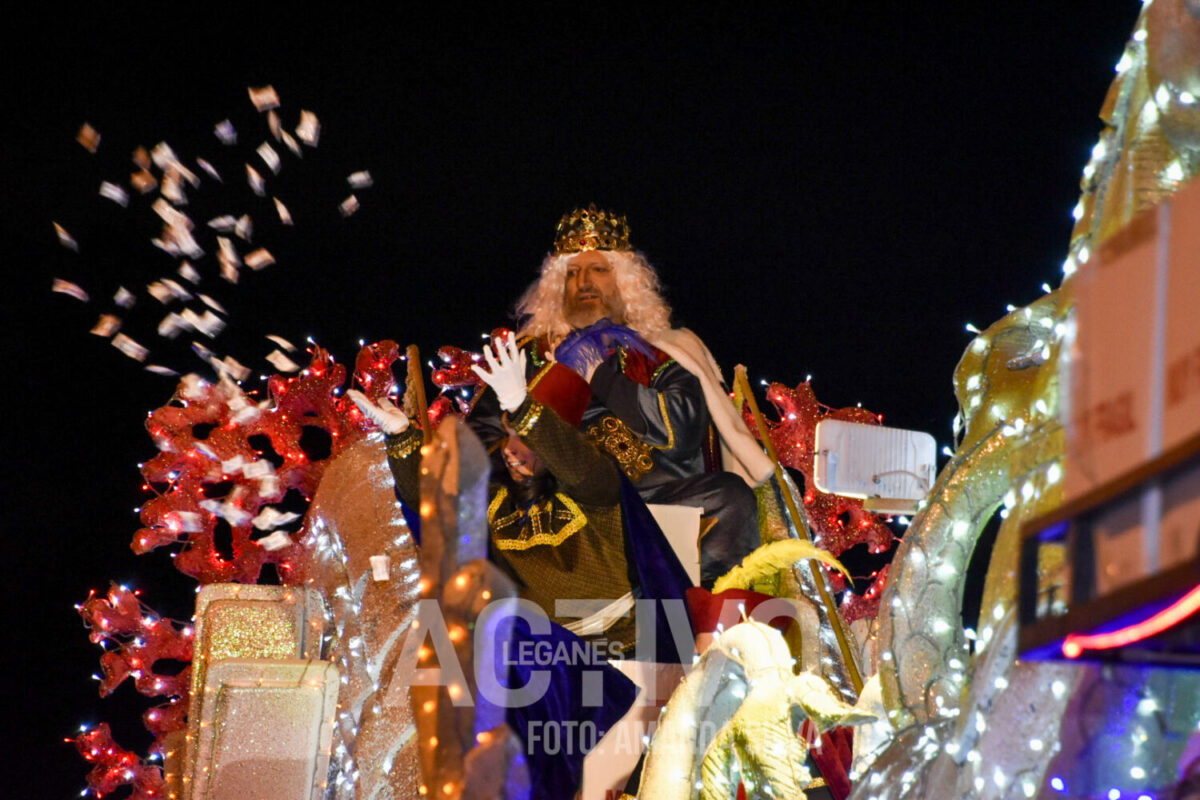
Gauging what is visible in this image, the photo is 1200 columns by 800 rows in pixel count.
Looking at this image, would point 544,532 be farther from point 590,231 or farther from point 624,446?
point 590,231

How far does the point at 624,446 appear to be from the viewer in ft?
15.2

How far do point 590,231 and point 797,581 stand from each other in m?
1.91

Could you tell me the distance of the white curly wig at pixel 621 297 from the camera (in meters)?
5.28

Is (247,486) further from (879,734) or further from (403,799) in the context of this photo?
(879,734)

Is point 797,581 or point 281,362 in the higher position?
point 281,362

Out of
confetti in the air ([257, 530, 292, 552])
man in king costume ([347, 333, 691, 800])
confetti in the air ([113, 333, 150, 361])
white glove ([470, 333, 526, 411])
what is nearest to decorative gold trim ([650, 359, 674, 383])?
man in king costume ([347, 333, 691, 800])

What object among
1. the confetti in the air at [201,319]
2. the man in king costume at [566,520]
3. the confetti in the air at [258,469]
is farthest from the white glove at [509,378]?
the confetti in the air at [258,469]

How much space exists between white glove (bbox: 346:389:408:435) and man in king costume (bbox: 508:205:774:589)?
64 centimetres

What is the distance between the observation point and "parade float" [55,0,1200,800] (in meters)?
1.07

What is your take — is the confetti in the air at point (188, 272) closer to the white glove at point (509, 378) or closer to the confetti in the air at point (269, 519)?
the confetti in the air at point (269, 519)

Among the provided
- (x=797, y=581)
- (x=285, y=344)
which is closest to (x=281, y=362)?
(x=285, y=344)

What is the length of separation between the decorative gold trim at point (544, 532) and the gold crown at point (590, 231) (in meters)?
1.32

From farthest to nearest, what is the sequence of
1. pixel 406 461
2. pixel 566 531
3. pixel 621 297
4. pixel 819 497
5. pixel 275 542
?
1. pixel 621 297
2. pixel 819 497
3. pixel 275 542
4. pixel 406 461
5. pixel 566 531

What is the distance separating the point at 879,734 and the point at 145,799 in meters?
3.12
